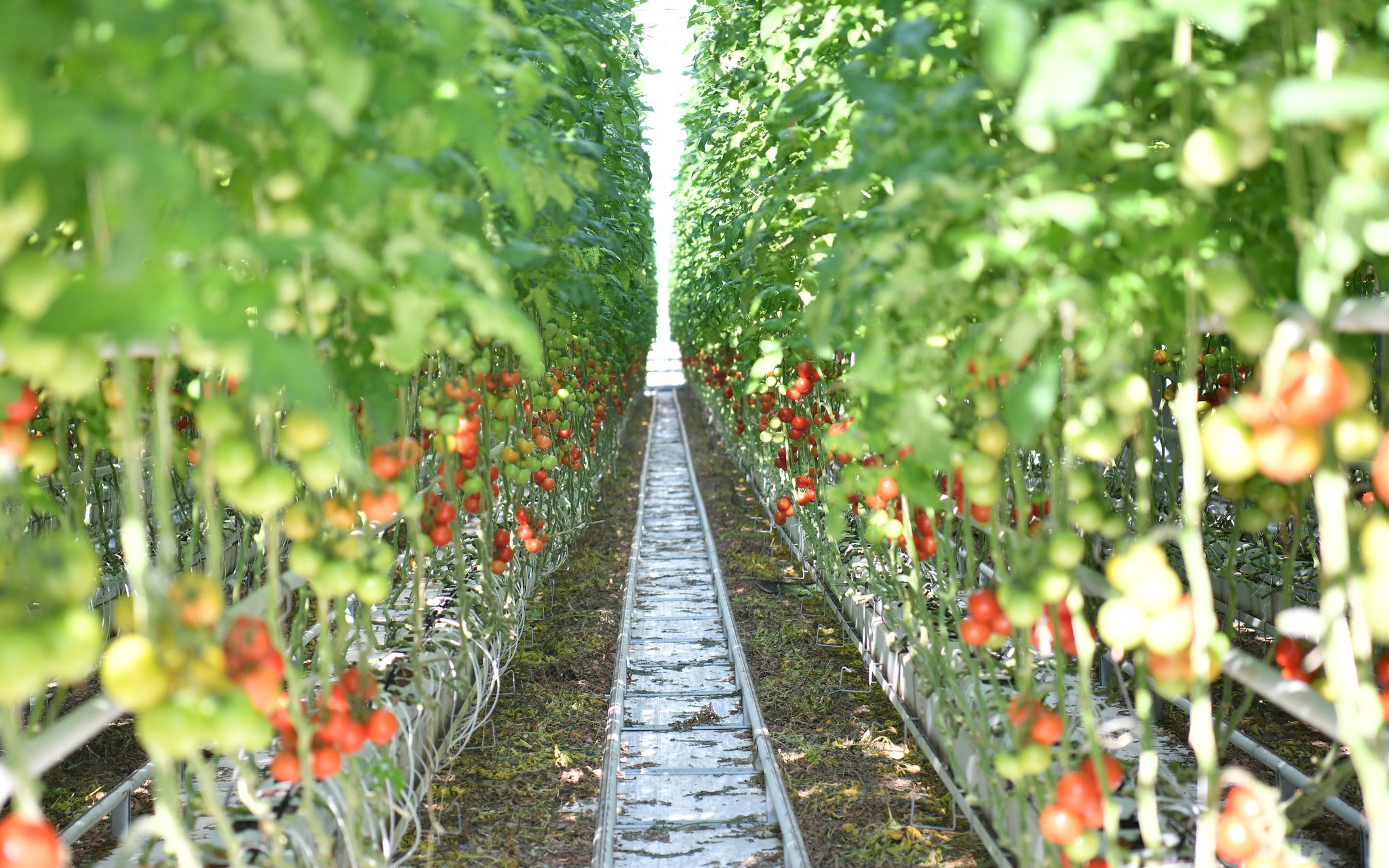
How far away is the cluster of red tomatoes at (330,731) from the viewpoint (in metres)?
1.90

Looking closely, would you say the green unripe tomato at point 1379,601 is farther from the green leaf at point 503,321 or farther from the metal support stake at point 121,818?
the metal support stake at point 121,818

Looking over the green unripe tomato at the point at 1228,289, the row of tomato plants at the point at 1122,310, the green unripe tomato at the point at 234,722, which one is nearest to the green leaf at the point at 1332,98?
the row of tomato plants at the point at 1122,310

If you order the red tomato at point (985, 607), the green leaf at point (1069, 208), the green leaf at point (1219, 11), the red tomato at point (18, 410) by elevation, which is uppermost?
the green leaf at point (1219, 11)

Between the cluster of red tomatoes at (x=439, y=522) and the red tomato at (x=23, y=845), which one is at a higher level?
the cluster of red tomatoes at (x=439, y=522)

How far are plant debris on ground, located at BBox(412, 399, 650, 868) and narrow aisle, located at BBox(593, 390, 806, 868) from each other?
0.11 meters

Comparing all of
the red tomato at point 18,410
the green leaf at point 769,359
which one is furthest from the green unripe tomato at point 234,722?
the green leaf at point 769,359

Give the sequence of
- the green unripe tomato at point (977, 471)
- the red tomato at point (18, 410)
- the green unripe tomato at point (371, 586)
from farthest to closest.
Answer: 1. the green unripe tomato at point (371, 586)
2. the green unripe tomato at point (977, 471)
3. the red tomato at point (18, 410)

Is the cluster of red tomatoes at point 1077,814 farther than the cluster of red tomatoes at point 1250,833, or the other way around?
the cluster of red tomatoes at point 1077,814

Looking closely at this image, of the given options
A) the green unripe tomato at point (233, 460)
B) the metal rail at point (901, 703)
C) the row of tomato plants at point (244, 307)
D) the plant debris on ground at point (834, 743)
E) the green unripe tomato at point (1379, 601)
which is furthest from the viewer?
the plant debris on ground at point (834, 743)

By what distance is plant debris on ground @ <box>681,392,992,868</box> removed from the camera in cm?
307

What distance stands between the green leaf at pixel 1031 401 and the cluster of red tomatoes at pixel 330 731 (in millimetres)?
1385

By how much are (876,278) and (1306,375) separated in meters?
0.81

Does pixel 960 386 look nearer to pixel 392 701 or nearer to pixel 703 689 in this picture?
pixel 392 701

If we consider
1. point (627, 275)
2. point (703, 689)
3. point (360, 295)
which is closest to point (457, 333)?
point (360, 295)
